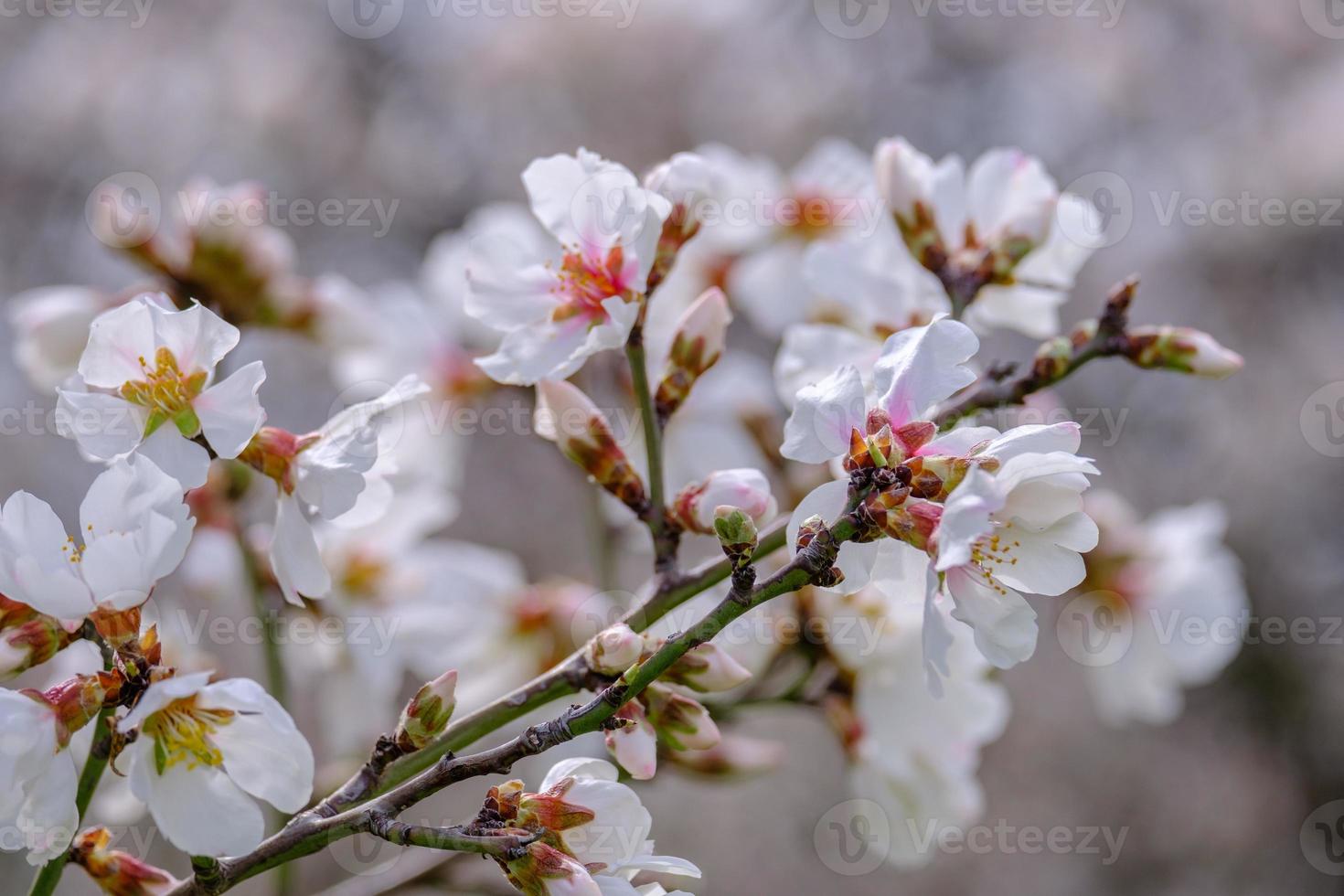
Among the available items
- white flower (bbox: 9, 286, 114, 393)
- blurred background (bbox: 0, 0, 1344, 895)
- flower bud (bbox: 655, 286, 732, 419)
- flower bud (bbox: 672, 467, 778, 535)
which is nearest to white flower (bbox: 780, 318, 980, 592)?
flower bud (bbox: 672, 467, 778, 535)

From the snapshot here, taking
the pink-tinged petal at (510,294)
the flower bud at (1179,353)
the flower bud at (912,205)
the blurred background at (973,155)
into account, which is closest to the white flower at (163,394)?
the pink-tinged petal at (510,294)

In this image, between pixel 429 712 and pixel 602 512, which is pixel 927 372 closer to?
pixel 429 712

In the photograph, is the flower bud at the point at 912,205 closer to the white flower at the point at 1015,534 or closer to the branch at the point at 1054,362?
the branch at the point at 1054,362

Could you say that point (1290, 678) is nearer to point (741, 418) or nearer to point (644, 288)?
point (741, 418)

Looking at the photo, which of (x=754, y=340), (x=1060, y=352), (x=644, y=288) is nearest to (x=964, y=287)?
(x=1060, y=352)

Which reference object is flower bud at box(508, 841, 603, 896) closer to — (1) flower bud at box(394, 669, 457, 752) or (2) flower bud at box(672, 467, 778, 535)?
(1) flower bud at box(394, 669, 457, 752)
